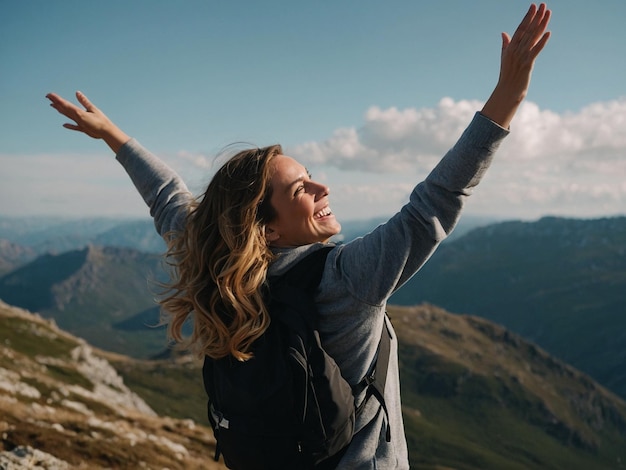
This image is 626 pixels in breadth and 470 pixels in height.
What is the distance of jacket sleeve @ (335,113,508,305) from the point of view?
3.71 m

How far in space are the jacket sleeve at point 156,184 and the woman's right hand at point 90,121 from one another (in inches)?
7.1

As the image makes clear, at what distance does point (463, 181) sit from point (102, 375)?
10698cm

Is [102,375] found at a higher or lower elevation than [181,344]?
lower

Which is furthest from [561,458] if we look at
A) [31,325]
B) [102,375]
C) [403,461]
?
[403,461]

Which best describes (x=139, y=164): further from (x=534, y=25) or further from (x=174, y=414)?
(x=174, y=414)

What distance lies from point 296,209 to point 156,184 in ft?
8.64

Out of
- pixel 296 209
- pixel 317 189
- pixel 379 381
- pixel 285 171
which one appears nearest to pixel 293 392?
pixel 379 381

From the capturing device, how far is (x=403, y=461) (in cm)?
465

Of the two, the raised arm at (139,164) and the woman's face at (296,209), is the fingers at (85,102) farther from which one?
Answer: the woman's face at (296,209)

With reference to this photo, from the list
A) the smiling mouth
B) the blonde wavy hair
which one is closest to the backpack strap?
the blonde wavy hair

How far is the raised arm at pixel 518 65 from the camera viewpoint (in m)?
3.72

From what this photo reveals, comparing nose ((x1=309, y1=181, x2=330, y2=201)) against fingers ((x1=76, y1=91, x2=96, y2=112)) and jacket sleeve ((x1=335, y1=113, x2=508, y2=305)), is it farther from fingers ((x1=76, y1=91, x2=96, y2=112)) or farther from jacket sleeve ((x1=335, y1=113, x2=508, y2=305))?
fingers ((x1=76, y1=91, x2=96, y2=112))

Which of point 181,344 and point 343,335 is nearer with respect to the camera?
point 343,335

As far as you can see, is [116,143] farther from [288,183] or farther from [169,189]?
[288,183]
